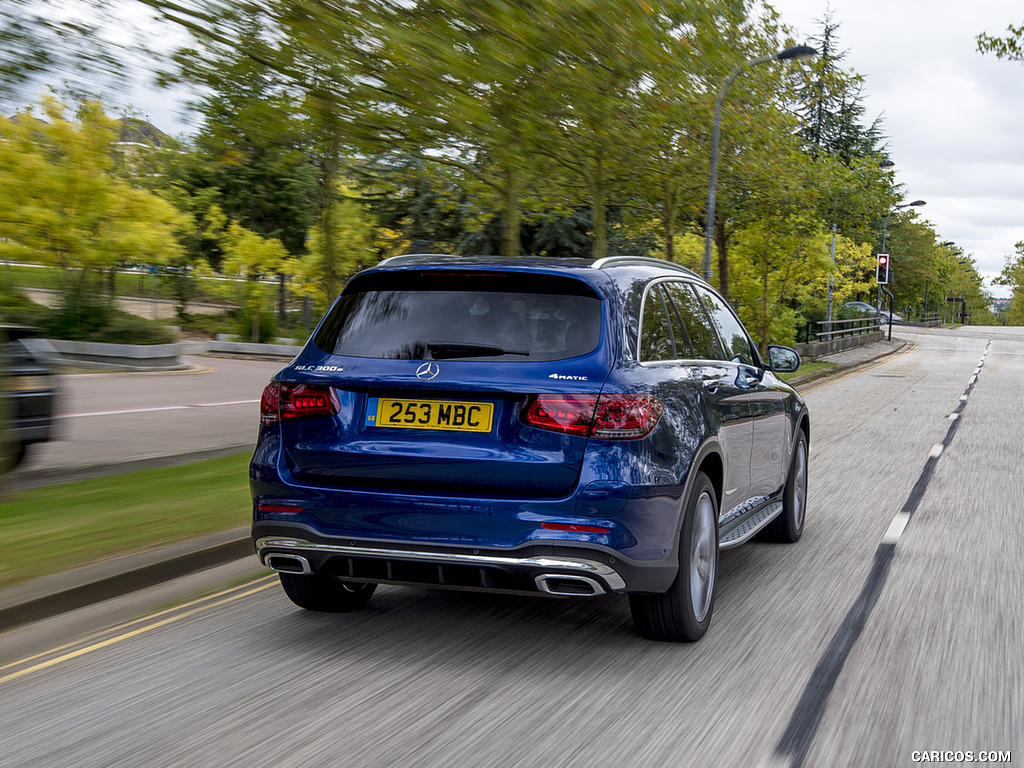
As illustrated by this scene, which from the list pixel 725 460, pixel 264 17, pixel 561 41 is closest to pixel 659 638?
pixel 725 460

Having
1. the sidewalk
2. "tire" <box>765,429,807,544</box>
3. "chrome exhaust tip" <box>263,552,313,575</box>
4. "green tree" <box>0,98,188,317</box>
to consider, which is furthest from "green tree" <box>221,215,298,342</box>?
"chrome exhaust tip" <box>263,552,313,575</box>

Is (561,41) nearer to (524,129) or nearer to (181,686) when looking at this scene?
(524,129)

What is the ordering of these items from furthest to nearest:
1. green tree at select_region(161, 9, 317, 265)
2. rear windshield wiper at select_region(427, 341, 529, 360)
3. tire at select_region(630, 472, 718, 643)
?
green tree at select_region(161, 9, 317, 265)
tire at select_region(630, 472, 718, 643)
rear windshield wiper at select_region(427, 341, 529, 360)

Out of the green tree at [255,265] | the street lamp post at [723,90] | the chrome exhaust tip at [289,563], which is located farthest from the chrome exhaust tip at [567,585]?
the green tree at [255,265]

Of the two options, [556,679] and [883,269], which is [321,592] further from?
[883,269]

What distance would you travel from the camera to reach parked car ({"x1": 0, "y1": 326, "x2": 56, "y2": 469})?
8930mm

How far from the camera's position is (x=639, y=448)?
4484 millimetres

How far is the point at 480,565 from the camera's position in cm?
443

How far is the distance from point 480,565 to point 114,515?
4172mm

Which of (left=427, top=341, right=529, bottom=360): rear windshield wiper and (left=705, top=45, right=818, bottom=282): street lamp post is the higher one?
(left=705, top=45, right=818, bottom=282): street lamp post

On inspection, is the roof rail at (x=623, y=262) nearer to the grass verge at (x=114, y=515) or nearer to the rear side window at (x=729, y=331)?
the rear side window at (x=729, y=331)

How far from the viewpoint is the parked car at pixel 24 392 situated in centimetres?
893

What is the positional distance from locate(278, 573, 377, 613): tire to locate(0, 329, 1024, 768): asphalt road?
92 millimetres

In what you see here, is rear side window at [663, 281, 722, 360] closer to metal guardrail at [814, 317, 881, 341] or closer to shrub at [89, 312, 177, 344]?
shrub at [89, 312, 177, 344]
